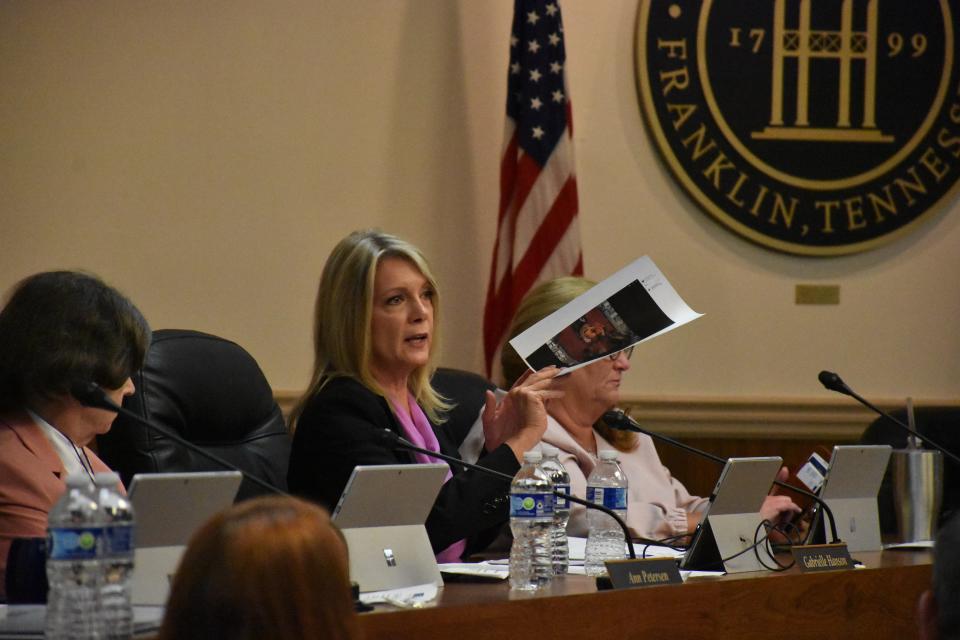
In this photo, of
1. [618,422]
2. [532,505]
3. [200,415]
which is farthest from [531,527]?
[200,415]

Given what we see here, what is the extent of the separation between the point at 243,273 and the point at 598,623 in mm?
2694

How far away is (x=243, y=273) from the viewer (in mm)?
4496

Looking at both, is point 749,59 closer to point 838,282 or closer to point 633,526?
point 838,282

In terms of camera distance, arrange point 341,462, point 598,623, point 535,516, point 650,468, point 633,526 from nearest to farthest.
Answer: point 598,623
point 535,516
point 341,462
point 633,526
point 650,468

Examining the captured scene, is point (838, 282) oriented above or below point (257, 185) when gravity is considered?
below

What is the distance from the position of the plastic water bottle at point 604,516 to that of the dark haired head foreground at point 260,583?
139cm

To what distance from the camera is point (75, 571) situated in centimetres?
155

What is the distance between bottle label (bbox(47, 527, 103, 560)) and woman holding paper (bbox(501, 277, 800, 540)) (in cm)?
180

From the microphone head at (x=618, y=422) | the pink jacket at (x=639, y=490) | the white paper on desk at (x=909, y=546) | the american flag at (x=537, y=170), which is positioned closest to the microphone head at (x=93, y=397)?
the microphone head at (x=618, y=422)

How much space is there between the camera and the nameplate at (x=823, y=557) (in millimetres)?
2516

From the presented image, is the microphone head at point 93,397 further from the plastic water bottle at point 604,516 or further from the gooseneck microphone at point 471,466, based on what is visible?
the plastic water bottle at point 604,516

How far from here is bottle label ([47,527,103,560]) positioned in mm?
1539

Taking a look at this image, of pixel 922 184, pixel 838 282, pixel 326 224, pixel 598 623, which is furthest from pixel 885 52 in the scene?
pixel 598 623

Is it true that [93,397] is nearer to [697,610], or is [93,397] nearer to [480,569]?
[480,569]
